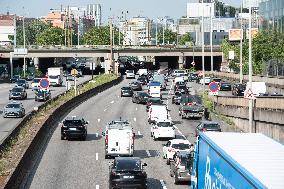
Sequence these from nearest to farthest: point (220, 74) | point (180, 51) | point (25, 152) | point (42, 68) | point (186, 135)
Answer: point (25, 152), point (186, 135), point (220, 74), point (180, 51), point (42, 68)

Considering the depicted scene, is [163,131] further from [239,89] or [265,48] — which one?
[265,48]

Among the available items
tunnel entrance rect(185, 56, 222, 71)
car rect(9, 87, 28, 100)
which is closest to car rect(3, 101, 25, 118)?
car rect(9, 87, 28, 100)

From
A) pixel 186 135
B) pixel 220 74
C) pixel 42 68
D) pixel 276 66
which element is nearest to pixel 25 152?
pixel 186 135

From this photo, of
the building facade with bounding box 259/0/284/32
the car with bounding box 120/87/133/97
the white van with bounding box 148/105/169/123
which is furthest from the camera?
the building facade with bounding box 259/0/284/32

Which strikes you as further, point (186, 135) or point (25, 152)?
point (186, 135)

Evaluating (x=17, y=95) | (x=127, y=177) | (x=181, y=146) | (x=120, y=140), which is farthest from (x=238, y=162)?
(x=17, y=95)

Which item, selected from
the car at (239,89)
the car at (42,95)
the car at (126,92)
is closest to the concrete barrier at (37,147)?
the car at (42,95)

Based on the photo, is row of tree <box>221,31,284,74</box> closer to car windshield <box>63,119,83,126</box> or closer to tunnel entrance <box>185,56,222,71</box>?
car windshield <box>63,119,83,126</box>

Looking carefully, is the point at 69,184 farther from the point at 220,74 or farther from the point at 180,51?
the point at 180,51

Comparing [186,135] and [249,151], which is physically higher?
[249,151]

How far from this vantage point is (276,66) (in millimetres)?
95500

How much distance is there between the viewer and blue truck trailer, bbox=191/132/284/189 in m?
13.5

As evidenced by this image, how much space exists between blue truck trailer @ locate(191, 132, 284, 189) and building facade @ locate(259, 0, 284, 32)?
9114 cm

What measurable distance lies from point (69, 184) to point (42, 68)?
15232 centimetres
